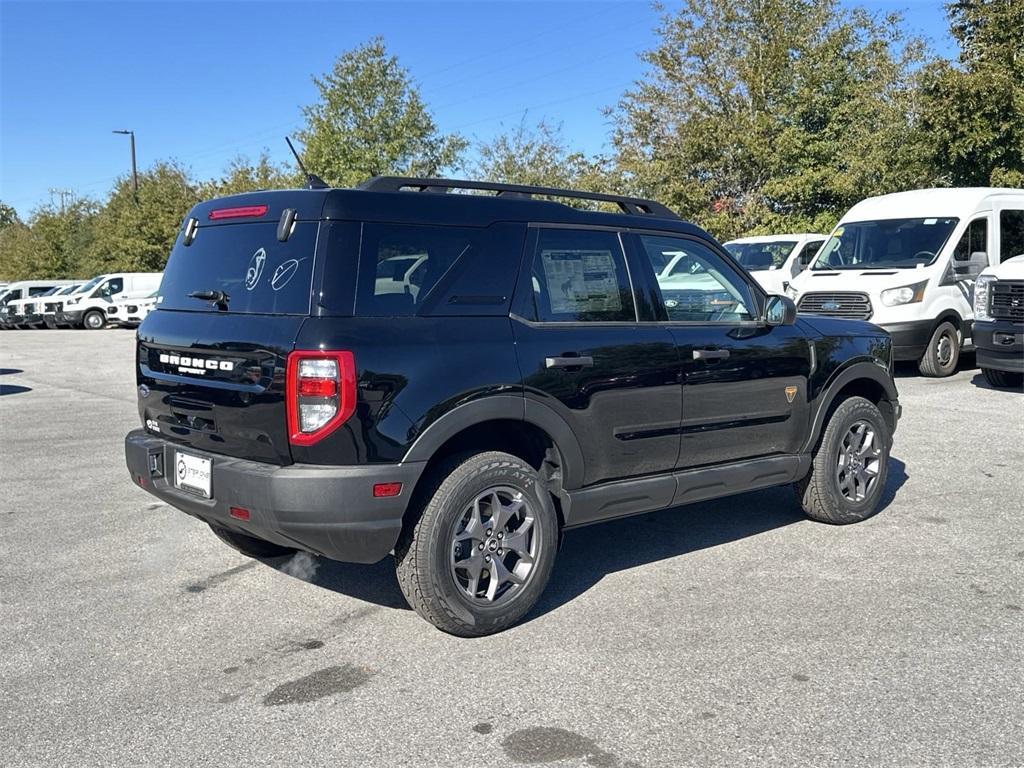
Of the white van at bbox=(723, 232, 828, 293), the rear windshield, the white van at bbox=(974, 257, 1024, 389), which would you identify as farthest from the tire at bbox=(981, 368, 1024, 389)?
the rear windshield

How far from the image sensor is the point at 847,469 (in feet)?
19.8

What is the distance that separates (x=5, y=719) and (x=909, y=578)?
4.13 meters

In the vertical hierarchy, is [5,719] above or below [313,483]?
below

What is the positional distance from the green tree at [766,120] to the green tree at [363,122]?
8.05 meters

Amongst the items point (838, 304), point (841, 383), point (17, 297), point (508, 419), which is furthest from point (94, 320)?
point (508, 419)

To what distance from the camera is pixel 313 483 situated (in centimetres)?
387

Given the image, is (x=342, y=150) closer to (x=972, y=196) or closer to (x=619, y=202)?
(x=972, y=196)

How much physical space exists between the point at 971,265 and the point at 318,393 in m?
11.3

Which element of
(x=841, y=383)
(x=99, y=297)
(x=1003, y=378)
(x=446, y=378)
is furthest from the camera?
(x=99, y=297)

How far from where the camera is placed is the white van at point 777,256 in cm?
1661

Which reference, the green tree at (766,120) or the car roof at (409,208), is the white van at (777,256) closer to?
the green tree at (766,120)

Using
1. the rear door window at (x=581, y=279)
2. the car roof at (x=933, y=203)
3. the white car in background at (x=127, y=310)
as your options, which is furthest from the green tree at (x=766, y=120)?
the rear door window at (x=581, y=279)

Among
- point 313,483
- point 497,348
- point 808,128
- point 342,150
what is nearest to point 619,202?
point 497,348

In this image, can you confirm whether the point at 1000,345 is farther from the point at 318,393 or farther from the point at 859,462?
the point at 318,393
